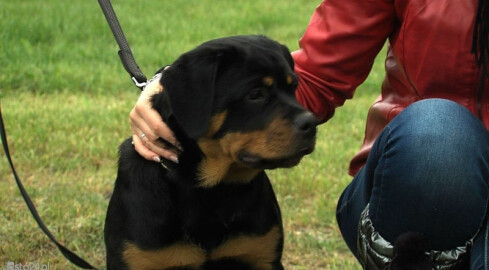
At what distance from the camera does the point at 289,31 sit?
733 cm

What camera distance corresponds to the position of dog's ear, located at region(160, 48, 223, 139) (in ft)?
6.97

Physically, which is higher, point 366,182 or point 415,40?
point 415,40

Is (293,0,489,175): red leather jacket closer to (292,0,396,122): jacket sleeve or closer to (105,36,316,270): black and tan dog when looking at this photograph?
(292,0,396,122): jacket sleeve

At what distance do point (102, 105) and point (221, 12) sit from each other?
111 inches

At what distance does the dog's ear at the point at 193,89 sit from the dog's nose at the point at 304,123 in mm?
238

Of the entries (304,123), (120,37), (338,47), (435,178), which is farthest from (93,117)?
(435,178)

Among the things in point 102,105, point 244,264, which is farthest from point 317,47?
point 102,105

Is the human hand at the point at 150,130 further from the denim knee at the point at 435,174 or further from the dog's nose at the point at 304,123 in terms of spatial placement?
the denim knee at the point at 435,174

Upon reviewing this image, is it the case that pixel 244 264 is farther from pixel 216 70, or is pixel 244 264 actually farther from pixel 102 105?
pixel 102 105

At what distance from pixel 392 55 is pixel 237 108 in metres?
0.61

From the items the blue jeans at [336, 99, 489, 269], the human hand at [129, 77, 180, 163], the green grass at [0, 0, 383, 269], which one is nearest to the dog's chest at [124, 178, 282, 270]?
the human hand at [129, 77, 180, 163]

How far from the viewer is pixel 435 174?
6.64 ft

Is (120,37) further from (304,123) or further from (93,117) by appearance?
(93,117)

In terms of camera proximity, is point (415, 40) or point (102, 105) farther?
point (102, 105)
